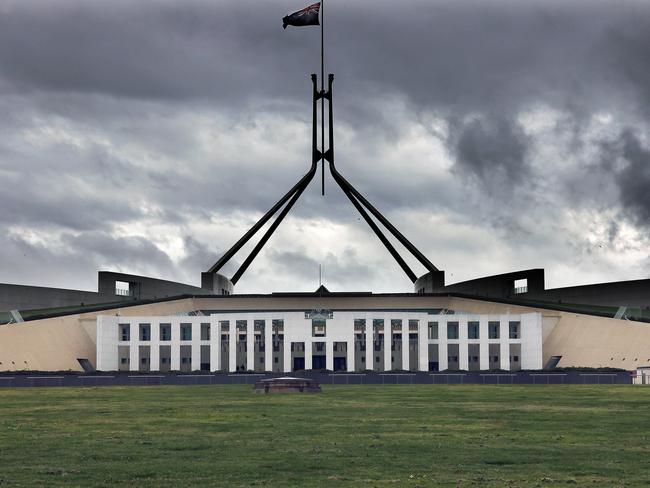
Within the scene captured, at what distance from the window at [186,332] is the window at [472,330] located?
2505cm

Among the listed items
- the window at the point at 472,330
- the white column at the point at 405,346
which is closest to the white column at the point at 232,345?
the white column at the point at 405,346

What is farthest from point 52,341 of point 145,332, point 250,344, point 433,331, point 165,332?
point 433,331

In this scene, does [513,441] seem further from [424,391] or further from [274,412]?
[424,391]

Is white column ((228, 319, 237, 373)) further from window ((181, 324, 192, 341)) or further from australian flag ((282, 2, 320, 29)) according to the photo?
australian flag ((282, 2, 320, 29))

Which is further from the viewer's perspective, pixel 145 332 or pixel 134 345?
pixel 145 332

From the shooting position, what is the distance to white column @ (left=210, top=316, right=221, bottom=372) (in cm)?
9550

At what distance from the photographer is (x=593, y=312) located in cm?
9388

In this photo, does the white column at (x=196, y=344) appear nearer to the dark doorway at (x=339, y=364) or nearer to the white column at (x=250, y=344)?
the white column at (x=250, y=344)

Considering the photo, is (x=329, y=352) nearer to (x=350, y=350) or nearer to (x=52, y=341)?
(x=350, y=350)

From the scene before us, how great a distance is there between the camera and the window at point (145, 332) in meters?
98.7

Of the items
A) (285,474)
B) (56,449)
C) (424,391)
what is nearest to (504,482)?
(285,474)

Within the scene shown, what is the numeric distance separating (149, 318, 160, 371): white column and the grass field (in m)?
47.9

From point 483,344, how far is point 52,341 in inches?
1491

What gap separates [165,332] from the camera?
98562 mm
